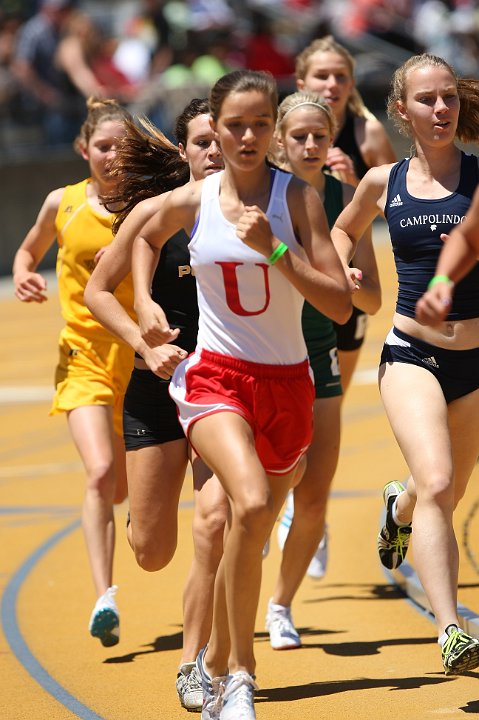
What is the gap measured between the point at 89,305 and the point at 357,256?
1428 millimetres

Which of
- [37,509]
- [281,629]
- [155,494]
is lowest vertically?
[37,509]

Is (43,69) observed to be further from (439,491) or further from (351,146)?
(439,491)

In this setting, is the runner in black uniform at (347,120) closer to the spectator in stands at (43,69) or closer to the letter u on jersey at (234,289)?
the letter u on jersey at (234,289)

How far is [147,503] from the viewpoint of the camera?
6.46 meters

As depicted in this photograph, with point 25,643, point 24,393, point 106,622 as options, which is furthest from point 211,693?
point 24,393

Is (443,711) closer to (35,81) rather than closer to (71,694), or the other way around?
(71,694)

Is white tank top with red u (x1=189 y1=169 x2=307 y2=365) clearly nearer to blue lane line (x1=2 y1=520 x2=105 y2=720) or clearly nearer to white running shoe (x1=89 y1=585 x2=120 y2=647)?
blue lane line (x1=2 y1=520 x2=105 y2=720)

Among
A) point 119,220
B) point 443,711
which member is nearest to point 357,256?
point 119,220

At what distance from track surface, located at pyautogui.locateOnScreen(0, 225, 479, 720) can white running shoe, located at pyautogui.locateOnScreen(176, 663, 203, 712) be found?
0.07 metres

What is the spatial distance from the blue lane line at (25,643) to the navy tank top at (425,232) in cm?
215

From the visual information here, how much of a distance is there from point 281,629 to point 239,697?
5.42ft

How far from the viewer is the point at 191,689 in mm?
5938

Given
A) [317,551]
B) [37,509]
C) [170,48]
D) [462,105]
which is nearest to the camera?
[462,105]

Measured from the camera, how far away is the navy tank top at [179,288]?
20.9ft
